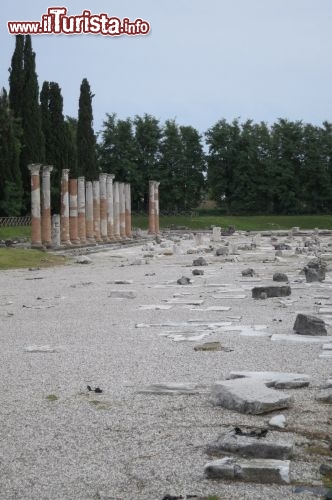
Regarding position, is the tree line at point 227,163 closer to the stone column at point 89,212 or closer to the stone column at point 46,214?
the stone column at point 89,212

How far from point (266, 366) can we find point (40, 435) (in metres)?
3.43

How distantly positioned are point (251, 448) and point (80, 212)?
3823 centimetres

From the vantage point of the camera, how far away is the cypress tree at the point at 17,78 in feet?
186

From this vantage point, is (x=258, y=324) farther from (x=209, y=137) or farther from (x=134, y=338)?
(x=209, y=137)

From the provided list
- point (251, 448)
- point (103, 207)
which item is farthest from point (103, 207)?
point (251, 448)

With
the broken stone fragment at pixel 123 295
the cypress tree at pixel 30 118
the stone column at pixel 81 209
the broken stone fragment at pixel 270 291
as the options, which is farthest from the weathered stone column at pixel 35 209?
the broken stone fragment at pixel 270 291

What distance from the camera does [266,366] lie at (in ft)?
28.7

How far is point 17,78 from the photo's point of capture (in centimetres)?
5678

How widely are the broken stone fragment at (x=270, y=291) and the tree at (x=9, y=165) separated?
38.3 metres

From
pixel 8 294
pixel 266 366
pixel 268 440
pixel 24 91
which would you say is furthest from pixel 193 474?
pixel 24 91

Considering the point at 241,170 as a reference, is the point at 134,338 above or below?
below

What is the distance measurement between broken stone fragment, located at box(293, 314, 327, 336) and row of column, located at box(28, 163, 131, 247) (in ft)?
88.1

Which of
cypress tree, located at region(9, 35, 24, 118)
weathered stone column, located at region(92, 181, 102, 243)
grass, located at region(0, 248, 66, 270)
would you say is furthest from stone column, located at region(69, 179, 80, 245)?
cypress tree, located at region(9, 35, 24, 118)

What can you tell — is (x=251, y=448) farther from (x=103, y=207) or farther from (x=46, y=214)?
(x=103, y=207)
